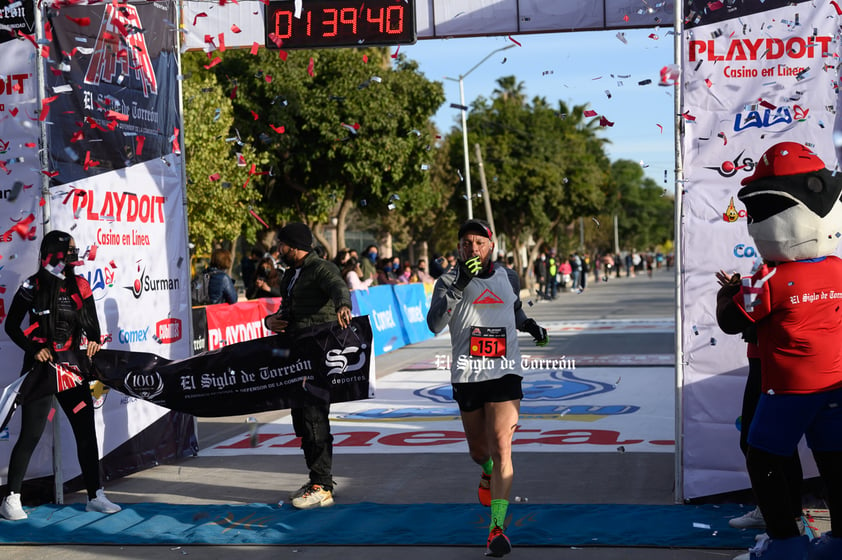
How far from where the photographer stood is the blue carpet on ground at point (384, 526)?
6191mm

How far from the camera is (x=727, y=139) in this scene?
6.78m

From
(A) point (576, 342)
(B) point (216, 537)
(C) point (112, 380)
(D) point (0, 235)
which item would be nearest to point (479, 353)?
(B) point (216, 537)

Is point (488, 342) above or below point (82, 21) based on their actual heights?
below

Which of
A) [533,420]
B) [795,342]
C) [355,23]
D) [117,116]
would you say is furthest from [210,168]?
[795,342]

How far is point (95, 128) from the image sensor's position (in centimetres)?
809

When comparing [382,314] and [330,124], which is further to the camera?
[330,124]

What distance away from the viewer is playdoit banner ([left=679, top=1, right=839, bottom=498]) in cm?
669

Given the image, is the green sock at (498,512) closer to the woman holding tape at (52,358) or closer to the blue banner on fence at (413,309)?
the woman holding tape at (52,358)

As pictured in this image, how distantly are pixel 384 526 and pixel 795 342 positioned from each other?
2949 millimetres

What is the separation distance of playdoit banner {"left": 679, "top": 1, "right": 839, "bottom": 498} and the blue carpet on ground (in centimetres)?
58

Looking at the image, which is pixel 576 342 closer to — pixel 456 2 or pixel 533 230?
pixel 456 2

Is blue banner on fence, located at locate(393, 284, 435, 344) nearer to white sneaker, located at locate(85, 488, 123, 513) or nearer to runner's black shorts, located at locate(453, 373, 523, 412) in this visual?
white sneaker, located at locate(85, 488, 123, 513)

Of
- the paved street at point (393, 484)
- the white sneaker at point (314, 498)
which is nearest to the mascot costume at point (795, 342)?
the paved street at point (393, 484)

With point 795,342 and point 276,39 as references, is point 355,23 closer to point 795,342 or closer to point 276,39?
point 276,39
